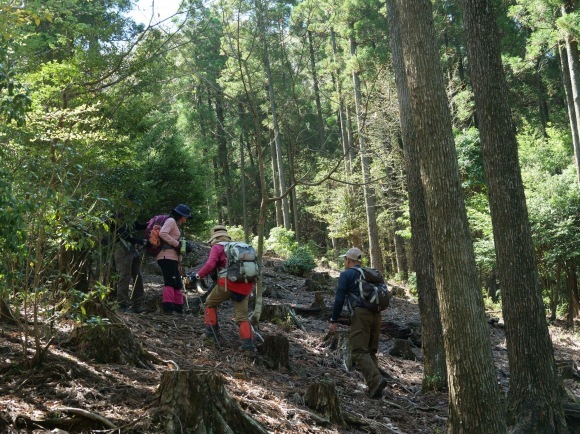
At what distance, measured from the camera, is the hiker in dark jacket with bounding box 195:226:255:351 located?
7.62 metres

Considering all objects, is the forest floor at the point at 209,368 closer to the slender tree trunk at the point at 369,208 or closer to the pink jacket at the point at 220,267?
the pink jacket at the point at 220,267

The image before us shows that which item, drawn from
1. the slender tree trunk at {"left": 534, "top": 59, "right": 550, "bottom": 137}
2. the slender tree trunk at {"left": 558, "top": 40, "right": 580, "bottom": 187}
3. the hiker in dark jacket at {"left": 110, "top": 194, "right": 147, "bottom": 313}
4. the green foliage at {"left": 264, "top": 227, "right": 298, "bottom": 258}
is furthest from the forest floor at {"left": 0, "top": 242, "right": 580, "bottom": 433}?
the slender tree trunk at {"left": 534, "top": 59, "right": 550, "bottom": 137}

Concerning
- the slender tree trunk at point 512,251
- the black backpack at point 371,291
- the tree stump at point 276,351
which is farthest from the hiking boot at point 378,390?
the slender tree trunk at point 512,251

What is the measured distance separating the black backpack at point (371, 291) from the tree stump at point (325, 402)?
1.90 metres

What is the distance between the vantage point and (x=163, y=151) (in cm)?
1848

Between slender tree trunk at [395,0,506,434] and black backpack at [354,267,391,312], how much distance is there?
7.58 ft

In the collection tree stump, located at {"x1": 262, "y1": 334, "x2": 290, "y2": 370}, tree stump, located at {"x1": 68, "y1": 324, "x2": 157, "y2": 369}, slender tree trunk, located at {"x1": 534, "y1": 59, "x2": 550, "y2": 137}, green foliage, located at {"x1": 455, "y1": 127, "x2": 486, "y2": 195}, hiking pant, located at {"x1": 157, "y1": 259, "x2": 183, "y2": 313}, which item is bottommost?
tree stump, located at {"x1": 262, "y1": 334, "x2": 290, "y2": 370}

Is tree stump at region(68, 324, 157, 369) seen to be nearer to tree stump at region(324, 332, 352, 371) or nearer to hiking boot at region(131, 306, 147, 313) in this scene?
hiking boot at region(131, 306, 147, 313)

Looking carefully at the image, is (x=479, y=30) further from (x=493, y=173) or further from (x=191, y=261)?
(x=191, y=261)

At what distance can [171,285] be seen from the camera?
889 centimetres

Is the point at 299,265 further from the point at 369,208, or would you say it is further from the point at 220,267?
the point at 220,267

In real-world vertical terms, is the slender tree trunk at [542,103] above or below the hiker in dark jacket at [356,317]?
above

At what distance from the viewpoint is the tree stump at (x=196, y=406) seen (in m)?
4.43

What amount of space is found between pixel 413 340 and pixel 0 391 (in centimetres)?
836
